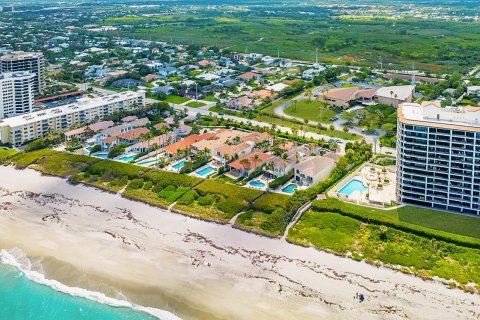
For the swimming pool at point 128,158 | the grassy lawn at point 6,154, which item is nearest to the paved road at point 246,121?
the swimming pool at point 128,158

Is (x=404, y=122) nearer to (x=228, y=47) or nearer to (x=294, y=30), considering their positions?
(x=228, y=47)

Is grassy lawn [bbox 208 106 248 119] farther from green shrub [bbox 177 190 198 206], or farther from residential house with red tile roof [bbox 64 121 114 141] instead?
green shrub [bbox 177 190 198 206]

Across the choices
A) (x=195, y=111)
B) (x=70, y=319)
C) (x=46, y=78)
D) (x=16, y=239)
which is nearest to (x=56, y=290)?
(x=70, y=319)

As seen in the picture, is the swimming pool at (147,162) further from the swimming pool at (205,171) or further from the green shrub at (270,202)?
the green shrub at (270,202)

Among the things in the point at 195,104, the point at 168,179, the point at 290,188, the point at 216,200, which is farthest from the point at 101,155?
the point at 195,104

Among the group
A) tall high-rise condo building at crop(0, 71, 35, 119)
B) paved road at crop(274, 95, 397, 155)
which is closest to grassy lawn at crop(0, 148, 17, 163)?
tall high-rise condo building at crop(0, 71, 35, 119)

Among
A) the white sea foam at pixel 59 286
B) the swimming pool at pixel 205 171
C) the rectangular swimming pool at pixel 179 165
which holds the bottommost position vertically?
the white sea foam at pixel 59 286
